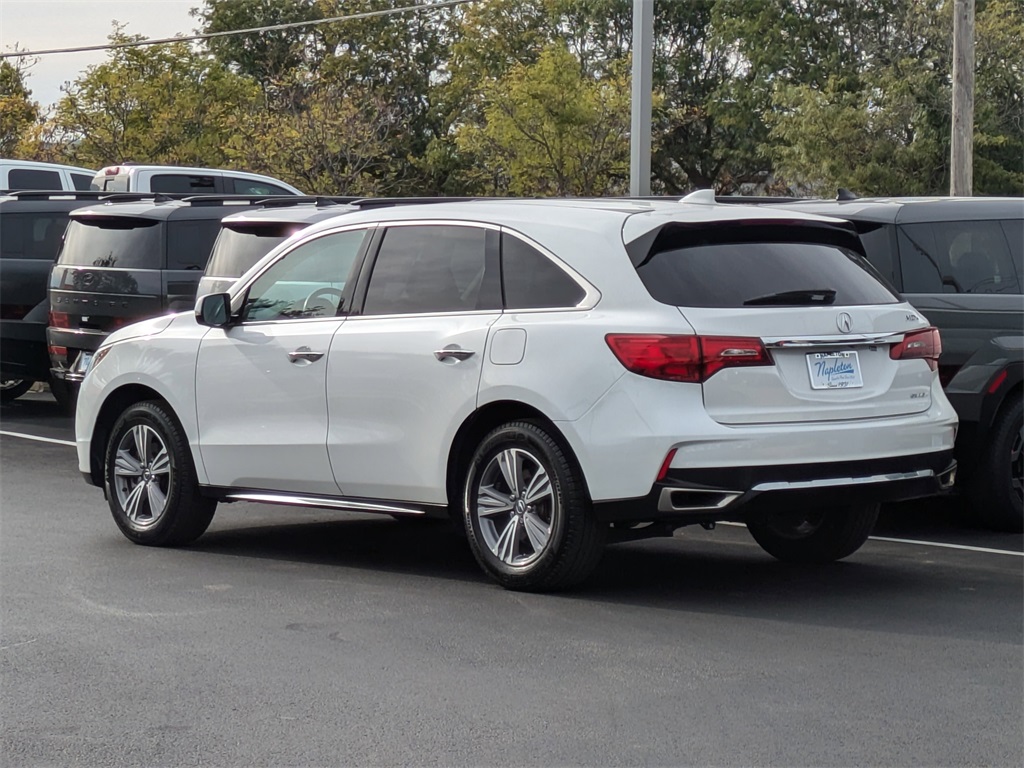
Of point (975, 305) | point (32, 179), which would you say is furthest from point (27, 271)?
point (975, 305)

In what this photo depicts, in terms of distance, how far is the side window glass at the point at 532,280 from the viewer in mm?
7383

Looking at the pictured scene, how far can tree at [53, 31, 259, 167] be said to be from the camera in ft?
159

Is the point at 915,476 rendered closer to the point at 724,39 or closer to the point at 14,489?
the point at 14,489

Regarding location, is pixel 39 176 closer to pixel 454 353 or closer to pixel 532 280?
pixel 454 353

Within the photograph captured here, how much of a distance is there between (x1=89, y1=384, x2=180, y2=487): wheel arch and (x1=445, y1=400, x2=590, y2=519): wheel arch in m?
2.35

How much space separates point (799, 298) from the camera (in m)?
7.27

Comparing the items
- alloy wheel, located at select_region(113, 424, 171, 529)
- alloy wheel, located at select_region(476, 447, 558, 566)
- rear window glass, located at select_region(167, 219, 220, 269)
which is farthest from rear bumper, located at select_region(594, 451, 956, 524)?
rear window glass, located at select_region(167, 219, 220, 269)

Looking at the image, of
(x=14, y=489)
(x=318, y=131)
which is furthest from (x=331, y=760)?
(x=318, y=131)

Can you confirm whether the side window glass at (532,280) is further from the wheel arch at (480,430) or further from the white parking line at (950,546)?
the white parking line at (950,546)

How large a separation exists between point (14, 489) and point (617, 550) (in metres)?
4.48

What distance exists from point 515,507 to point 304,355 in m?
1.49

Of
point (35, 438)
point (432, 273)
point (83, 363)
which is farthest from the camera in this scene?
point (35, 438)

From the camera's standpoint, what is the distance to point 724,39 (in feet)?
210

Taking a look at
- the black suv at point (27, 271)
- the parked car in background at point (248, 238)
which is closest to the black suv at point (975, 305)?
the parked car in background at point (248, 238)
